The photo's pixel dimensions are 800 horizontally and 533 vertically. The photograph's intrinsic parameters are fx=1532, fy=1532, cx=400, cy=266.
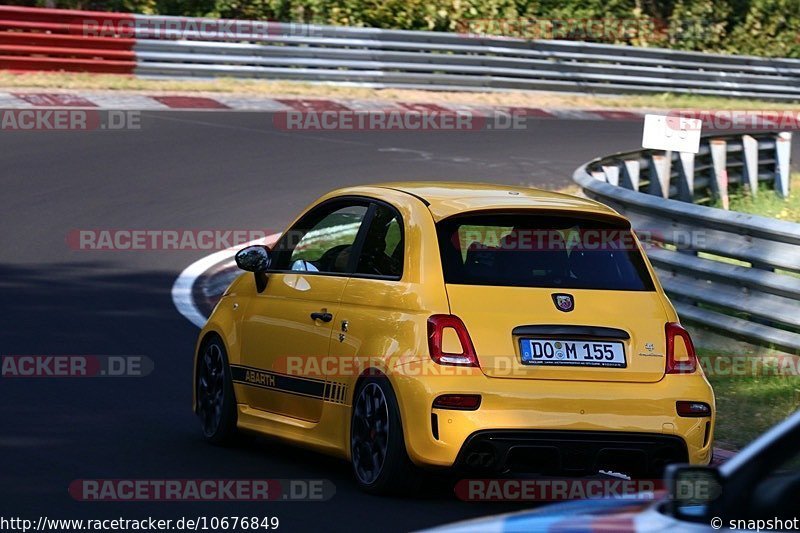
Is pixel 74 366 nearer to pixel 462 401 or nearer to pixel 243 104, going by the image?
pixel 462 401

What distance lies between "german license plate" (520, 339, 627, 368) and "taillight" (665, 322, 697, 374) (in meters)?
0.28

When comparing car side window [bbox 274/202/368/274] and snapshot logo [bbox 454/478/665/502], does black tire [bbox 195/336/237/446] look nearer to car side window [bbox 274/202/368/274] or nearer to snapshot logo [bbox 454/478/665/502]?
car side window [bbox 274/202/368/274]

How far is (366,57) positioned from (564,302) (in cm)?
2119

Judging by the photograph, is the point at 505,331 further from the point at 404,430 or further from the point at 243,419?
the point at 243,419

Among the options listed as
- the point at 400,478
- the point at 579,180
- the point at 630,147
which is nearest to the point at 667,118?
the point at 579,180

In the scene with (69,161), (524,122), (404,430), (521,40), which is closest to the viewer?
(404,430)

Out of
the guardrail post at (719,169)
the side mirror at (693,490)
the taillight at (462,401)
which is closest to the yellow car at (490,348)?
the taillight at (462,401)

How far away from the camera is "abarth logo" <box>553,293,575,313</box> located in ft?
23.6

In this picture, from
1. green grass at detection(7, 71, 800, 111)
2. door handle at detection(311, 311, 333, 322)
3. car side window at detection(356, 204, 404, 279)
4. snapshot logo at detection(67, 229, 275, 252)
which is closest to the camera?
car side window at detection(356, 204, 404, 279)

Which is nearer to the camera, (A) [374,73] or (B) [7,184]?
(B) [7,184]

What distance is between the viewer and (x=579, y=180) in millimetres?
13406

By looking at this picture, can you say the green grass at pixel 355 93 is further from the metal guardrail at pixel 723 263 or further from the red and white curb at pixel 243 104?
the metal guardrail at pixel 723 263

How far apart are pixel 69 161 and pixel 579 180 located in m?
7.89

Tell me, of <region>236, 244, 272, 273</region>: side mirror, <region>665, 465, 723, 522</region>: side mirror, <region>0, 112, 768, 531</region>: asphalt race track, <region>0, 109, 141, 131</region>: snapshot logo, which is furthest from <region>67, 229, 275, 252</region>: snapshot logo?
<region>665, 465, 723, 522</region>: side mirror
